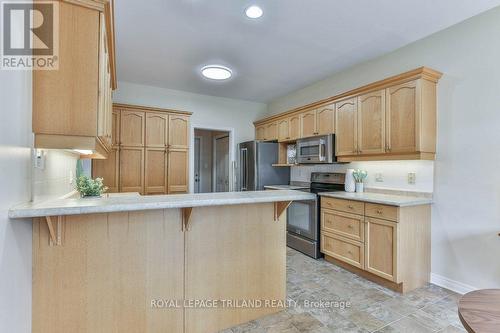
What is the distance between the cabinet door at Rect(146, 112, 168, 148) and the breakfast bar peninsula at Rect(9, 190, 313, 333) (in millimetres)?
2527

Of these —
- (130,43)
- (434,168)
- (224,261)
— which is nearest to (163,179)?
(130,43)

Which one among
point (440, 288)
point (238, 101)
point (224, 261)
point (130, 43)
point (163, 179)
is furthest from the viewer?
point (238, 101)

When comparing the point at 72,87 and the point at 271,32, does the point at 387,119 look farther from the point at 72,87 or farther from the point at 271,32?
the point at 72,87

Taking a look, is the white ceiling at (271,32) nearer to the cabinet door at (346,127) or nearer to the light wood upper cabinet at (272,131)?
the cabinet door at (346,127)

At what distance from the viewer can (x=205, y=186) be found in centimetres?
693

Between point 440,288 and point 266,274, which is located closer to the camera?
point 266,274

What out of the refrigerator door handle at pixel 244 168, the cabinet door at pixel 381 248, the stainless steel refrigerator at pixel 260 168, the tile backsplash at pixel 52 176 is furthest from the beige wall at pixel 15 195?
the refrigerator door handle at pixel 244 168

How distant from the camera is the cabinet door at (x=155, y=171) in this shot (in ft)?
13.6

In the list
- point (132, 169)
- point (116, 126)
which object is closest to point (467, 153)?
point (132, 169)

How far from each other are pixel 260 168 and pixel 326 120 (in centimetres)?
154

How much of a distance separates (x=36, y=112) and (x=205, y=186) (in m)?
5.56

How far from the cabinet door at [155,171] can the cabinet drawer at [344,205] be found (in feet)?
8.45

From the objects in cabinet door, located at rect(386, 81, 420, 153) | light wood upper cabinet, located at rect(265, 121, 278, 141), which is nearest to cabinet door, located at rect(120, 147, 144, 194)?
light wood upper cabinet, located at rect(265, 121, 278, 141)

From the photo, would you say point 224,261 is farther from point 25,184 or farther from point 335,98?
point 335,98
